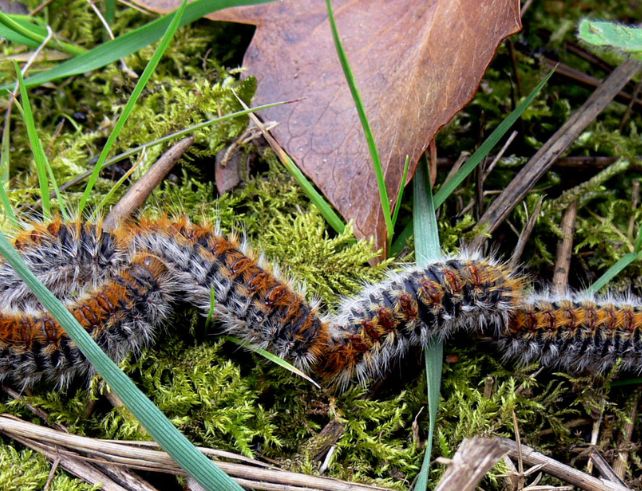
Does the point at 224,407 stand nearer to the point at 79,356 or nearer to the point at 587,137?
the point at 79,356

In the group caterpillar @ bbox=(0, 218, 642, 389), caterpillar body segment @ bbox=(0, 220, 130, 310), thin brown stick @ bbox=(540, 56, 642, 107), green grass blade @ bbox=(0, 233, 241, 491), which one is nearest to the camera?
green grass blade @ bbox=(0, 233, 241, 491)

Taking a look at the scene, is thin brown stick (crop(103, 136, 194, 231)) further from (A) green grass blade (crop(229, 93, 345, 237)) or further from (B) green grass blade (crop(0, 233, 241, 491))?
(B) green grass blade (crop(0, 233, 241, 491))

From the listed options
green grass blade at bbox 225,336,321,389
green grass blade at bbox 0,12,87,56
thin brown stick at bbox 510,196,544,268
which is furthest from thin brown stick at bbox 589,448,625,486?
green grass blade at bbox 0,12,87,56

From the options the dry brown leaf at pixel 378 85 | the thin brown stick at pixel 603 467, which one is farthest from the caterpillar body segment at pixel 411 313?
the thin brown stick at pixel 603 467

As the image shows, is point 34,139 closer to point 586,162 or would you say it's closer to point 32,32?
point 32,32

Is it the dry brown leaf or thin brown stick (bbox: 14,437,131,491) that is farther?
the dry brown leaf

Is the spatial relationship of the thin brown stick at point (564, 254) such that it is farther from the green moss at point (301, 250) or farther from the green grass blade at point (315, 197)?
the green grass blade at point (315, 197)

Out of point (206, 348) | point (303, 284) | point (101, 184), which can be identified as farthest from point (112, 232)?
point (303, 284)
